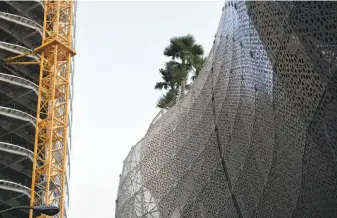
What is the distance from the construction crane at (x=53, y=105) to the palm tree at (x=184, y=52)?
14.4 meters

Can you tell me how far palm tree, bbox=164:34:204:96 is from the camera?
5241 centimetres

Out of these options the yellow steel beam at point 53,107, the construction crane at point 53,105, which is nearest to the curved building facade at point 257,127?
the construction crane at point 53,105

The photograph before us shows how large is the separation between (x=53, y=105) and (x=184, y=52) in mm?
16118

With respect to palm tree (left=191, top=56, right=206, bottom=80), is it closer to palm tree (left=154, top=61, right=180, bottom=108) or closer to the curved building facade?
palm tree (left=154, top=61, right=180, bottom=108)

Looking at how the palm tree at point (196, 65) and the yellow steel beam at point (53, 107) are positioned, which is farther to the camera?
the yellow steel beam at point (53, 107)

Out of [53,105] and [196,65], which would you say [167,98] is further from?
[53,105]

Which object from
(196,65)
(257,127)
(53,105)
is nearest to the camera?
(257,127)

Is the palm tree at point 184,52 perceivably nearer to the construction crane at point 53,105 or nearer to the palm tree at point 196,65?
the palm tree at point 196,65

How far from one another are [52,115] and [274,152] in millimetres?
36015

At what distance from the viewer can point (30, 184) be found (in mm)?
63156

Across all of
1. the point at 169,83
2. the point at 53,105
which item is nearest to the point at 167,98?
the point at 169,83

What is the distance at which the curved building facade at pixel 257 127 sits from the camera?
983 inches

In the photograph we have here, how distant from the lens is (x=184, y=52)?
52688 millimetres

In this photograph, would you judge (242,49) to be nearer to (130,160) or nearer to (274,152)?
(274,152)
